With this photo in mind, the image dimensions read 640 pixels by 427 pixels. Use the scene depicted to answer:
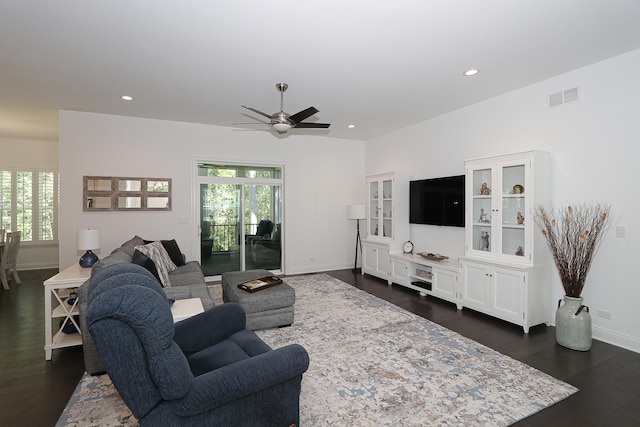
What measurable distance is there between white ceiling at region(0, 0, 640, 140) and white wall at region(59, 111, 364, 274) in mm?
635

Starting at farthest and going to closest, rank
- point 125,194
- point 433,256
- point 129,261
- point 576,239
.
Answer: point 125,194 → point 433,256 → point 129,261 → point 576,239

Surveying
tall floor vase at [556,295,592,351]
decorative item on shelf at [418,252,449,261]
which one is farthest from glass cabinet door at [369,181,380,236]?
tall floor vase at [556,295,592,351]

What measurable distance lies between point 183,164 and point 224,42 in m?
3.27

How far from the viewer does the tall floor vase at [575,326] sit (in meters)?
3.14

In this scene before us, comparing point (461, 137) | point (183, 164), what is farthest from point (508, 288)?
point (183, 164)

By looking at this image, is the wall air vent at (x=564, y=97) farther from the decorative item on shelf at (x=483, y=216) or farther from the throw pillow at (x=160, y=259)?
the throw pillow at (x=160, y=259)

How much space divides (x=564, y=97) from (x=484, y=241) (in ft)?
6.35

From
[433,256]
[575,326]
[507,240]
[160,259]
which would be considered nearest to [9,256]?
[160,259]

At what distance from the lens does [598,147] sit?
3395mm

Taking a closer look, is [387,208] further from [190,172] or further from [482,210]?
[190,172]

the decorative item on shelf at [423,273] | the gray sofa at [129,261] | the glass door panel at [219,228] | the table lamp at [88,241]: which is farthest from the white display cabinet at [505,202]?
the table lamp at [88,241]

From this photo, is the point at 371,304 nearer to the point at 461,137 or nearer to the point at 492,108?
the point at 461,137

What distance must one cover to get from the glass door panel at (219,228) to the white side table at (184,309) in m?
3.35

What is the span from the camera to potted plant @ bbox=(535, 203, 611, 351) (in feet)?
10.3
